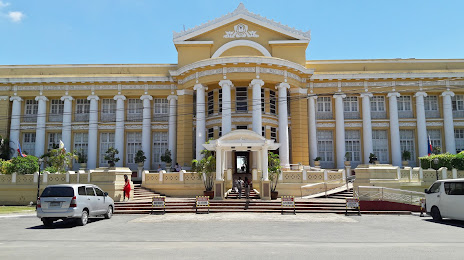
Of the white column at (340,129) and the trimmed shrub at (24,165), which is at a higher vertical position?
the white column at (340,129)

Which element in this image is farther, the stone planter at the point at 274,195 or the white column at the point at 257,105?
the white column at the point at 257,105

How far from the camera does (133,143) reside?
34.9m

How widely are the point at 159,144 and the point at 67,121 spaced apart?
28.4 ft

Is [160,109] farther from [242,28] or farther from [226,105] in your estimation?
[242,28]

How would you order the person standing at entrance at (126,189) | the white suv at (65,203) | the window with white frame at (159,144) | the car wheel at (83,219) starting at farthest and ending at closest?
the window with white frame at (159,144) < the person standing at entrance at (126,189) < the car wheel at (83,219) < the white suv at (65,203)

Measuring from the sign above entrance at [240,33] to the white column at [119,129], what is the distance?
1134 centimetres

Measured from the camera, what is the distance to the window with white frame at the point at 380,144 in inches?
1345

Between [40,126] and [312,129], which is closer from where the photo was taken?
[312,129]

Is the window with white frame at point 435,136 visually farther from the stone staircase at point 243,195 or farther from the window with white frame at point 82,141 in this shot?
the window with white frame at point 82,141

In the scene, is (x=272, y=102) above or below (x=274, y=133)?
above

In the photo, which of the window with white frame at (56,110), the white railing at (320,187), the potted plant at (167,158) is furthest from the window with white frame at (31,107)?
the white railing at (320,187)

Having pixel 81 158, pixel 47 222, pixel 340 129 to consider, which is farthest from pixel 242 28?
pixel 47 222

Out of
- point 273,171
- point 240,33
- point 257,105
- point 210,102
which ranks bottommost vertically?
point 273,171

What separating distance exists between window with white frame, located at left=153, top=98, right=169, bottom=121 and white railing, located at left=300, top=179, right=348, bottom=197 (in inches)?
644
